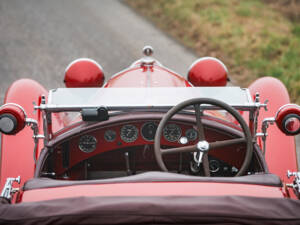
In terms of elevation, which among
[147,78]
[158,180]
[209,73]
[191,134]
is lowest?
[158,180]

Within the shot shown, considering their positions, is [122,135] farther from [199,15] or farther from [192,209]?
[199,15]

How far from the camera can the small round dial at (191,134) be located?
3219 millimetres

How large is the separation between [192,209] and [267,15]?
8.16 m

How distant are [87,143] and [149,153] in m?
0.55

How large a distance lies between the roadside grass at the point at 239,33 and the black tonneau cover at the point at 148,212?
15.0 ft

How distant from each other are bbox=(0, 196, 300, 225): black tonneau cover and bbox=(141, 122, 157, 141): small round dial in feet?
4.11

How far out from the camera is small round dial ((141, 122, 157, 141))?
126 inches

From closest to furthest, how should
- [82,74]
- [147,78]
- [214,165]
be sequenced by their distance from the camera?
[214,165]
[147,78]
[82,74]

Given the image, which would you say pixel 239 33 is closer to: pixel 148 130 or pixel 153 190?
pixel 148 130

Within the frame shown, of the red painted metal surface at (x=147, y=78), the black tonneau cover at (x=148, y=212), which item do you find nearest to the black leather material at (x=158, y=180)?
the black tonneau cover at (x=148, y=212)

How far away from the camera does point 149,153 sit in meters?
3.45

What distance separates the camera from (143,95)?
3.28 meters

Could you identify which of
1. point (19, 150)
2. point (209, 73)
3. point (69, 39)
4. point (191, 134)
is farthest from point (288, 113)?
point (69, 39)

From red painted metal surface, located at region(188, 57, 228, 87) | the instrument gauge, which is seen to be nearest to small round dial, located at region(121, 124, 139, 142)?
the instrument gauge
